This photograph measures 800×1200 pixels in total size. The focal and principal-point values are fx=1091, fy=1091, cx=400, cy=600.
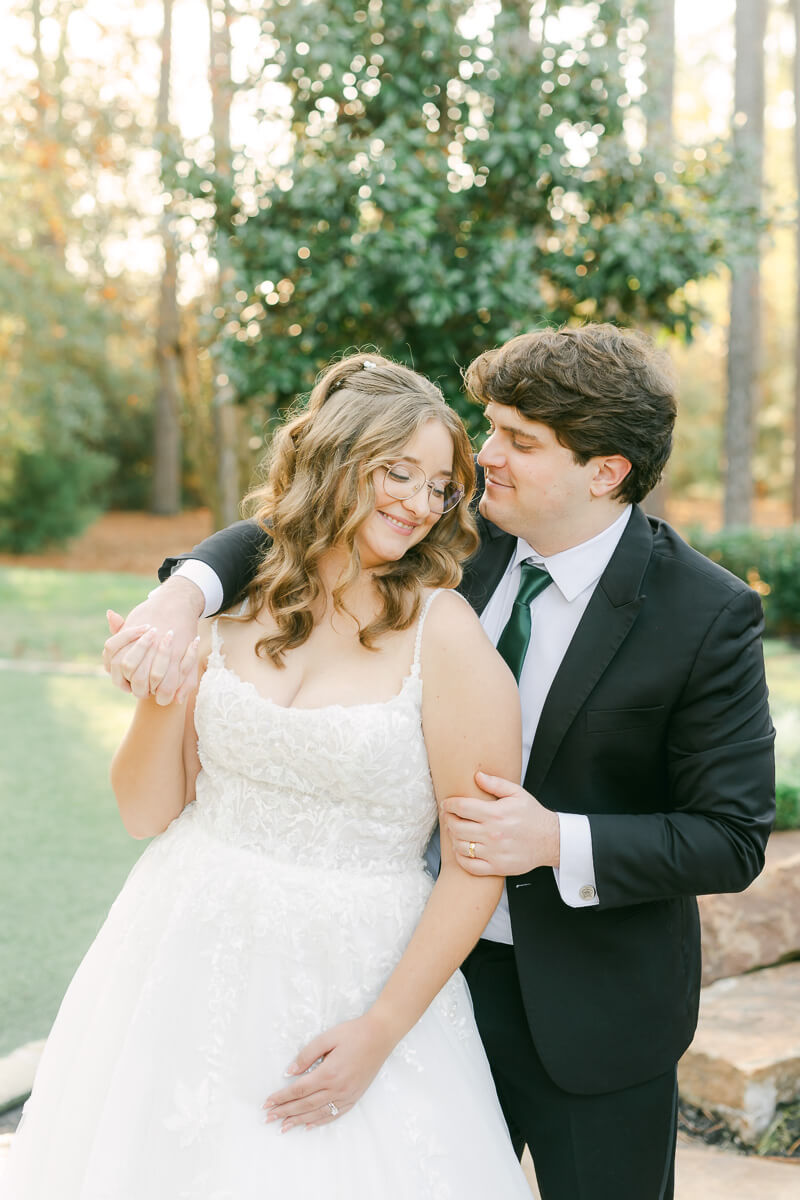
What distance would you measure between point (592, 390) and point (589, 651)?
52 cm

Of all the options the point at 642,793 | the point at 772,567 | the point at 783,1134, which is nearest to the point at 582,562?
the point at 642,793

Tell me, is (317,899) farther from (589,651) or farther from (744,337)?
(744,337)

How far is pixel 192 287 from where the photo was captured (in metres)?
17.5

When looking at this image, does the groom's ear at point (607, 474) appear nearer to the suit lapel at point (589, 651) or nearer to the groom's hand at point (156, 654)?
the suit lapel at point (589, 651)

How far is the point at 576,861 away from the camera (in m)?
2.03

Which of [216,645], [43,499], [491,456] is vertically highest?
[491,456]

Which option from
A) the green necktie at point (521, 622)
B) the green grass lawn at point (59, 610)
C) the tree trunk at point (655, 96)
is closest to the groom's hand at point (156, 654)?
the green necktie at point (521, 622)

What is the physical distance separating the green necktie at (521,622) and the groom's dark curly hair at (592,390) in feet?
0.80

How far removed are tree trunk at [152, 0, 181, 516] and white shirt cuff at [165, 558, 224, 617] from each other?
53.8 ft

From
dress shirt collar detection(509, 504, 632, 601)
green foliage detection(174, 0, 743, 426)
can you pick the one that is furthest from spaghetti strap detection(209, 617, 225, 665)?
green foliage detection(174, 0, 743, 426)

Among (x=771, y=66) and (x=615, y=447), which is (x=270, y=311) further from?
(x=771, y=66)

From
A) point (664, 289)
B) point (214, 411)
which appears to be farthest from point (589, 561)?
point (214, 411)

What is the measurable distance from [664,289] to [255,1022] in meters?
5.73

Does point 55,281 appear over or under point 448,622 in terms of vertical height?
over
